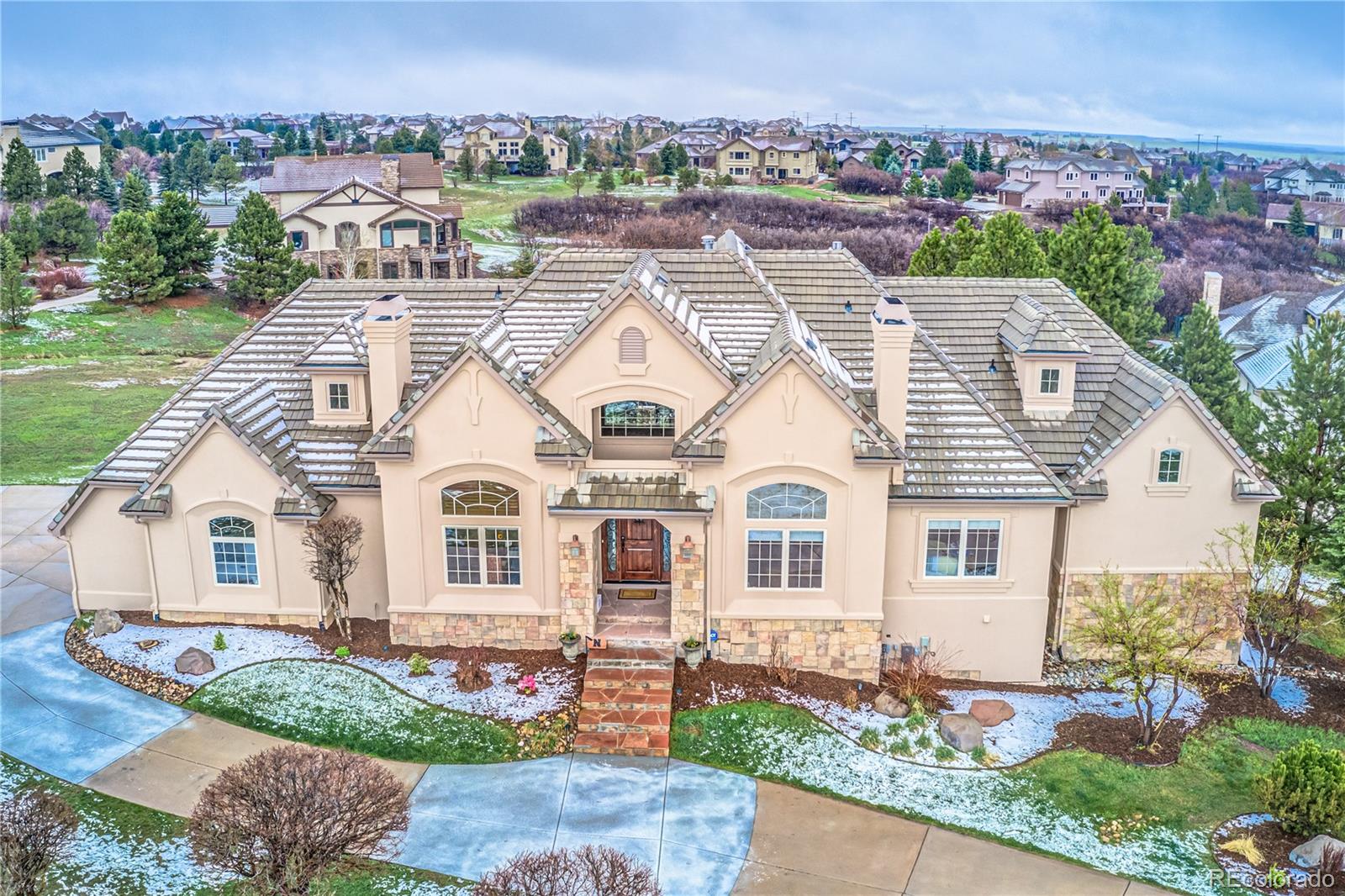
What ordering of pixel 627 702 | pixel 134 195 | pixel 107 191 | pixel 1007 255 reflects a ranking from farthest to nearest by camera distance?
pixel 107 191 → pixel 134 195 → pixel 1007 255 → pixel 627 702

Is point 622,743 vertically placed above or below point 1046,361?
below

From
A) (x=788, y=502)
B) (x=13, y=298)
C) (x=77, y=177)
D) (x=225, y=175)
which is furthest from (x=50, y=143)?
(x=788, y=502)

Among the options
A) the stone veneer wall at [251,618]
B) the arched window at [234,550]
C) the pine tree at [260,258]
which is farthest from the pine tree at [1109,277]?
the pine tree at [260,258]

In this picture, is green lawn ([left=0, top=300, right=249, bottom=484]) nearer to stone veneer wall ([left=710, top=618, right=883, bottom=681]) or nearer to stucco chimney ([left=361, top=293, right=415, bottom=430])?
stucco chimney ([left=361, top=293, right=415, bottom=430])

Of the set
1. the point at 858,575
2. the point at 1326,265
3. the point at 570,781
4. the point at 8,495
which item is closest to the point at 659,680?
the point at 570,781

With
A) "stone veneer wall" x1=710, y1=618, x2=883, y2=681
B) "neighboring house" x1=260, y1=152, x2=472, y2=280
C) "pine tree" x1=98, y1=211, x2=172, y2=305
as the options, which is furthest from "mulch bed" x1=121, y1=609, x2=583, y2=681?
"neighboring house" x1=260, y1=152, x2=472, y2=280

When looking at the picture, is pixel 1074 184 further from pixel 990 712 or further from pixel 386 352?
pixel 386 352
